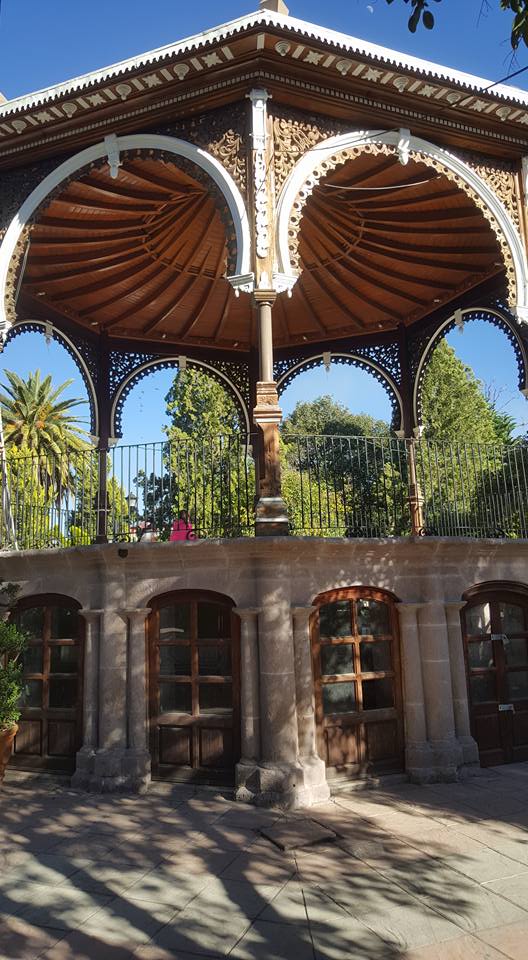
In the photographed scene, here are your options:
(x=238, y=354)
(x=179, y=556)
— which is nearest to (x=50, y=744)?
(x=179, y=556)

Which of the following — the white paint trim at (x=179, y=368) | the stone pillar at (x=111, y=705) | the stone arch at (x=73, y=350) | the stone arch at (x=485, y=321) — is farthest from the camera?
the white paint trim at (x=179, y=368)

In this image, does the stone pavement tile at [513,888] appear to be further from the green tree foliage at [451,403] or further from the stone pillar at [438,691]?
the green tree foliage at [451,403]

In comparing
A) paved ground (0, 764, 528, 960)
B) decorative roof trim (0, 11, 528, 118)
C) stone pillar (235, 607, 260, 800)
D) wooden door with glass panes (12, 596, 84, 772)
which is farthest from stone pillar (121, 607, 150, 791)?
decorative roof trim (0, 11, 528, 118)

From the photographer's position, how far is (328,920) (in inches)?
151

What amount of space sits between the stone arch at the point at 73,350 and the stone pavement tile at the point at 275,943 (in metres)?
8.56

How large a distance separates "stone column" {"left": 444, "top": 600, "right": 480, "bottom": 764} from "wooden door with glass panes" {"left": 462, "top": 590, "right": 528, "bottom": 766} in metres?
0.18

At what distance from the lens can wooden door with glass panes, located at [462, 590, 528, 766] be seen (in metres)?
7.09

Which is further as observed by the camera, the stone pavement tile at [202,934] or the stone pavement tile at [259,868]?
the stone pavement tile at [259,868]

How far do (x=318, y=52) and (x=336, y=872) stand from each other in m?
7.19

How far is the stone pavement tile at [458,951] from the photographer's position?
3.44m

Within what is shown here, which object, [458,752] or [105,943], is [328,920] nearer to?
[105,943]

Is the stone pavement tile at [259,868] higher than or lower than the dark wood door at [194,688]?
lower

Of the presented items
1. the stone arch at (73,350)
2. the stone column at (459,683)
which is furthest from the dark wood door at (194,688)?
the stone arch at (73,350)

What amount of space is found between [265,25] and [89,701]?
674 cm
